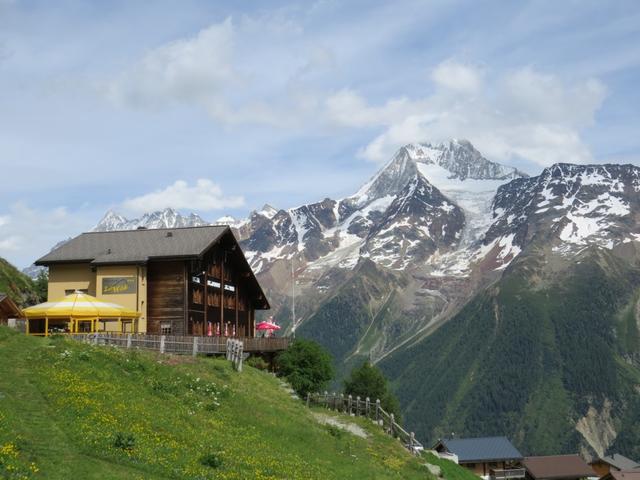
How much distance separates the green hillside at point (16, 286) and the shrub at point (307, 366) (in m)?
32.3

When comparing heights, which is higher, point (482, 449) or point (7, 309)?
point (7, 309)

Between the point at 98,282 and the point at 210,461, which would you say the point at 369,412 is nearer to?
the point at 98,282

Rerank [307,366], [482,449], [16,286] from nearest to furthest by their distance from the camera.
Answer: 1. [307,366]
2. [16,286]
3. [482,449]

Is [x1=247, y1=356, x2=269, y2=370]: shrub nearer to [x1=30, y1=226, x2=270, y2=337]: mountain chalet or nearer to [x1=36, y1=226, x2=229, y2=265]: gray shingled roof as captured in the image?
[x1=30, y1=226, x2=270, y2=337]: mountain chalet

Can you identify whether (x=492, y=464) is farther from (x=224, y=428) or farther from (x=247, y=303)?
(x=224, y=428)

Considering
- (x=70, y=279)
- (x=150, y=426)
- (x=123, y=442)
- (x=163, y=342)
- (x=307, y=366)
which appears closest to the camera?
(x=123, y=442)

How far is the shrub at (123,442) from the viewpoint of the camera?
84.8ft

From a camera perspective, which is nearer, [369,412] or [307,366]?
[369,412]

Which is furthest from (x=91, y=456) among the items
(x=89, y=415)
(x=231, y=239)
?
(x=231, y=239)

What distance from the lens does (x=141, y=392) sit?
34.2 metres

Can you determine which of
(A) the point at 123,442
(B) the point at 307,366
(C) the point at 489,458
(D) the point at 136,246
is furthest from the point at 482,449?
(A) the point at 123,442

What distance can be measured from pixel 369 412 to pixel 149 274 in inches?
1034

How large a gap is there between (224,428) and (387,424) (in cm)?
2547

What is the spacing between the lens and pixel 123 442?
2584 cm
